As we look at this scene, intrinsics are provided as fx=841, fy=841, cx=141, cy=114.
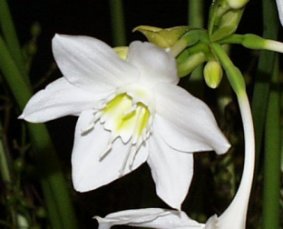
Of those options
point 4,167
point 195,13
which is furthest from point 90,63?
point 4,167

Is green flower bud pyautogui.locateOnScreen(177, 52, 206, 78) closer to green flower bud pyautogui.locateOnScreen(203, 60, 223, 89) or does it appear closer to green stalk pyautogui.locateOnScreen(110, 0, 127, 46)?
green flower bud pyautogui.locateOnScreen(203, 60, 223, 89)

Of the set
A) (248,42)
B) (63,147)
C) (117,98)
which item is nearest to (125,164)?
(117,98)

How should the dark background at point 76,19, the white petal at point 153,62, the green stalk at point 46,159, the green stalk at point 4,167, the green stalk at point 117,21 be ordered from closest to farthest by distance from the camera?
the white petal at point 153,62, the green stalk at point 46,159, the green stalk at point 117,21, the green stalk at point 4,167, the dark background at point 76,19

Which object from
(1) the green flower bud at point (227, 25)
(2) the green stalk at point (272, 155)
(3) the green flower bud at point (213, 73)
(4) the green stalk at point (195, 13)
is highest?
(1) the green flower bud at point (227, 25)

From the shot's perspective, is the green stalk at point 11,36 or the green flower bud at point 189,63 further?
the green stalk at point 11,36

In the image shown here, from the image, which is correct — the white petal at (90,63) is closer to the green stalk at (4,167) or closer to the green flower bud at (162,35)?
the green flower bud at (162,35)

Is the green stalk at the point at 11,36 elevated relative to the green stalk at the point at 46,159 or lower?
elevated

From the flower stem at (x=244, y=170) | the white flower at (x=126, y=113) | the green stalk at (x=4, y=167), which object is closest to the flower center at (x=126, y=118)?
the white flower at (x=126, y=113)
